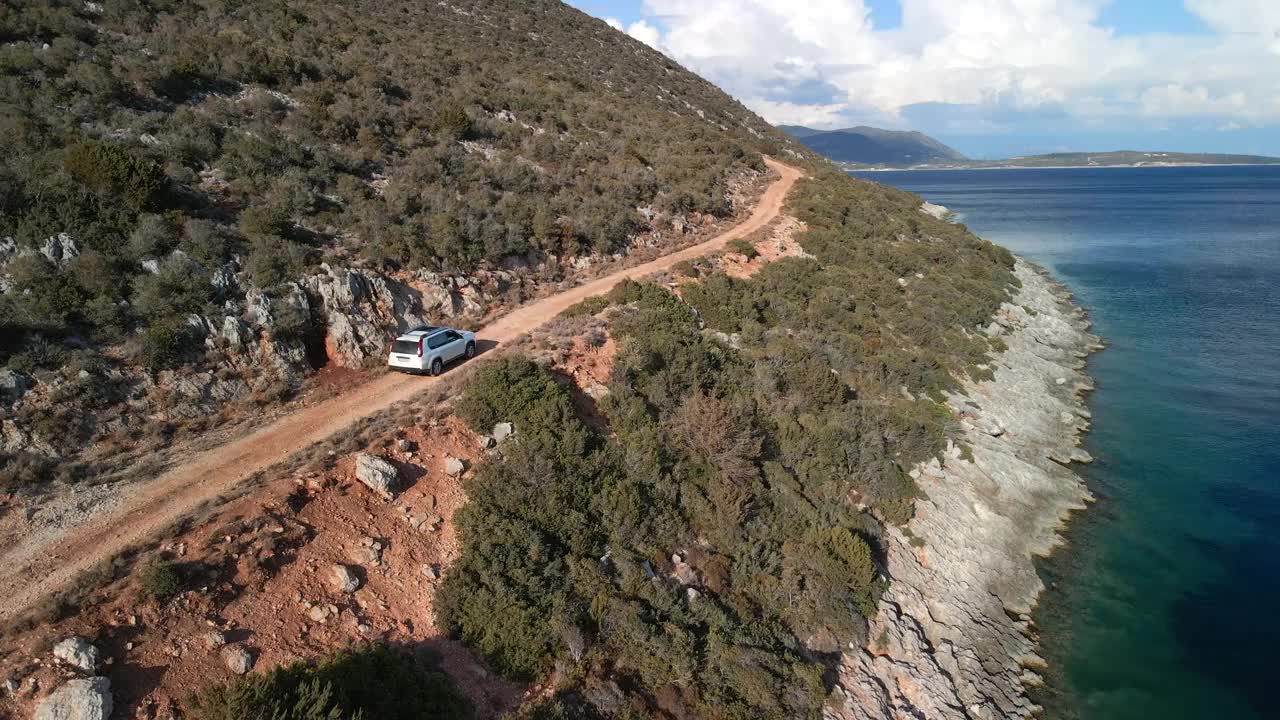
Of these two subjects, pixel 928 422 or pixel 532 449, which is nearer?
pixel 532 449

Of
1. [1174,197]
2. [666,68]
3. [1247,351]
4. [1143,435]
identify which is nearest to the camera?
[1143,435]

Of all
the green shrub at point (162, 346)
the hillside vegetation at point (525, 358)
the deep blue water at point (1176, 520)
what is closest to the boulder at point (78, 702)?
the hillside vegetation at point (525, 358)

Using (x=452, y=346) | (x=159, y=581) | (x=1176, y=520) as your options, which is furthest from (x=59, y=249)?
(x=1176, y=520)

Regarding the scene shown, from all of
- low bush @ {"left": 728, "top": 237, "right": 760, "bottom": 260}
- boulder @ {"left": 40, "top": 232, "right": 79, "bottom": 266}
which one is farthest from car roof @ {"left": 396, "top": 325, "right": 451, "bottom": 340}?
low bush @ {"left": 728, "top": 237, "right": 760, "bottom": 260}

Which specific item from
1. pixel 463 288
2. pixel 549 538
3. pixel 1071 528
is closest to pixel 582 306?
pixel 463 288

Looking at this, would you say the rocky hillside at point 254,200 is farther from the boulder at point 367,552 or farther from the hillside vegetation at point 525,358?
the boulder at point 367,552

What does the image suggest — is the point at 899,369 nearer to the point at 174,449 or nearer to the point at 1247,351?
the point at 174,449
